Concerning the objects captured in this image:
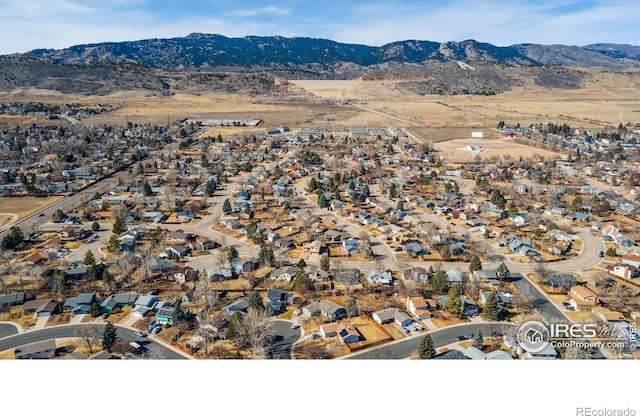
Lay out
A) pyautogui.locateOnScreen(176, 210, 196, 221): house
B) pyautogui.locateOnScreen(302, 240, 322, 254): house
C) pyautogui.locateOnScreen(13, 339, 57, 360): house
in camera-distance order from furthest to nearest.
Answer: pyautogui.locateOnScreen(176, 210, 196, 221): house, pyautogui.locateOnScreen(302, 240, 322, 254): house, pyautogui.locateOnScreen(13, 339, 57, 360): house

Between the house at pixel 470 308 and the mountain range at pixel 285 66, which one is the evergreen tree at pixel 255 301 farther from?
the mountain range at pixel 285 66

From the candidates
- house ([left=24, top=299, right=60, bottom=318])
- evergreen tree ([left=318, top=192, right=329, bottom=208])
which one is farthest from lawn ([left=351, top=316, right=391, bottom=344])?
evergreen tree ([left=318, top=192, right=329, bottom=208])

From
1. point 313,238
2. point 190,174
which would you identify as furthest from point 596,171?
point 190,174

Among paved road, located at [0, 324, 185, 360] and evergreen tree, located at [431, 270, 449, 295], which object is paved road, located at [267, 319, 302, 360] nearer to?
paved road, located at [0, 324, 185, 360]

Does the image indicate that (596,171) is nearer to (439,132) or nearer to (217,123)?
(439,132)

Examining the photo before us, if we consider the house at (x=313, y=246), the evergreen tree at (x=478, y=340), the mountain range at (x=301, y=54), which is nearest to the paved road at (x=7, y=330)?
the house at (x=313, y=246)
